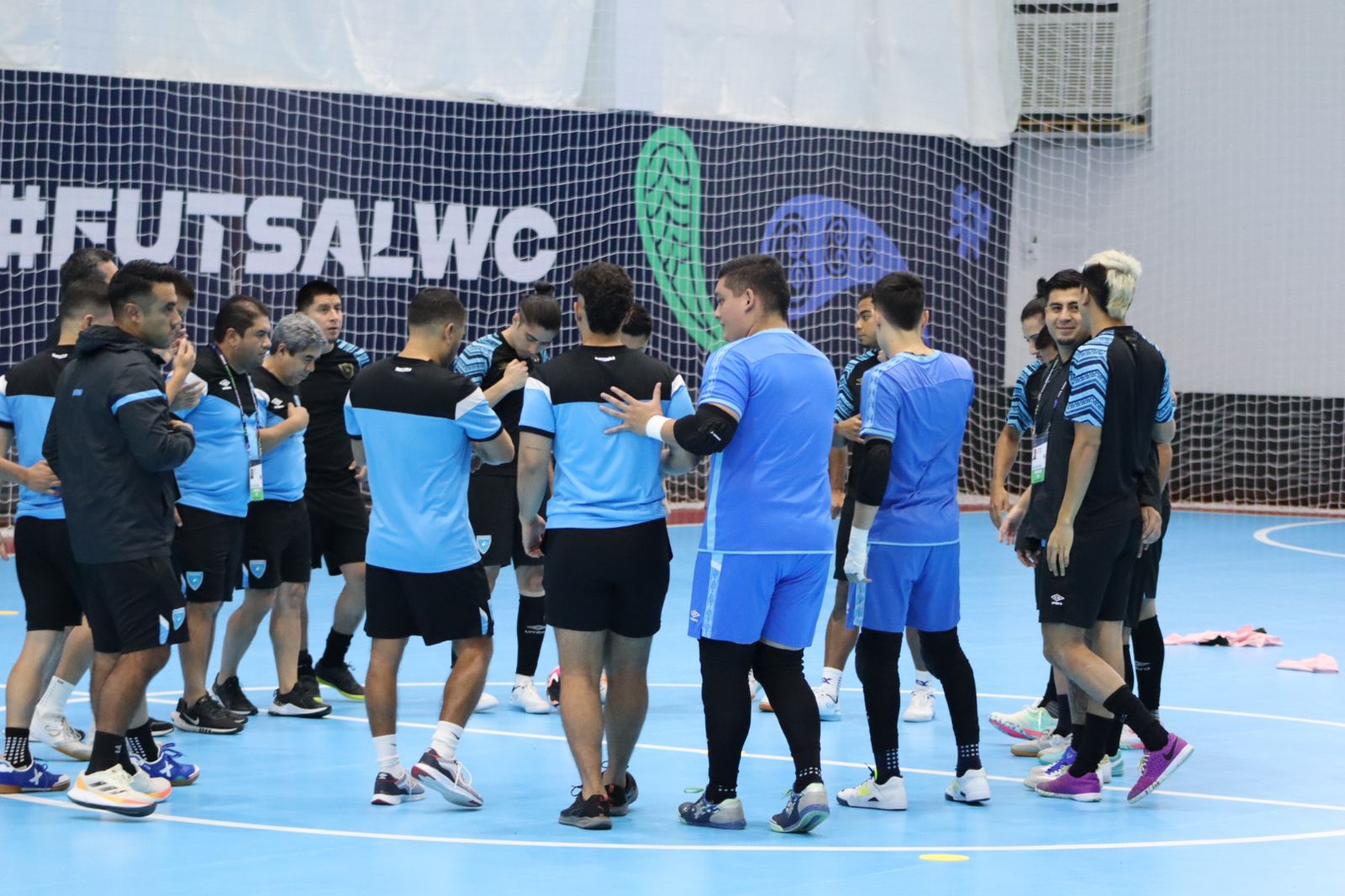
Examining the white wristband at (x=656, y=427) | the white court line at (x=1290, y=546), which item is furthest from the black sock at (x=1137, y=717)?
the white court line at (x=1290, y=546)

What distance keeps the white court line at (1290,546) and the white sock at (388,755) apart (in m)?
12.0

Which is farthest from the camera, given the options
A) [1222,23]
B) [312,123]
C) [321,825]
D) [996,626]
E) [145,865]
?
[1222,23]

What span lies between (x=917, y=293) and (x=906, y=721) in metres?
2.66

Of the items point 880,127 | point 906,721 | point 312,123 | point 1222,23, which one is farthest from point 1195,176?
point 906,721

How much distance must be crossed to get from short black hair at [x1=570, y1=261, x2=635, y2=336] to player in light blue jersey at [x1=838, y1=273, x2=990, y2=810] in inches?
42.7

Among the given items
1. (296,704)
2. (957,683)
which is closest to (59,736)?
(296,704)

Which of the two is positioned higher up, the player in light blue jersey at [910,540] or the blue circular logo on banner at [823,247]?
the blue circular logo on banner at [823,247]

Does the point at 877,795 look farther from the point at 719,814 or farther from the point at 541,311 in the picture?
the point at 541,311

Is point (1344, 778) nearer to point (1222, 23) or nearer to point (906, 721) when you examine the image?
point (906, 721)

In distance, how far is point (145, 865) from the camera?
5598mm

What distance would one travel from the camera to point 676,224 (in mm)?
18172

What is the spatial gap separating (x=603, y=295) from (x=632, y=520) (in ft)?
2.73

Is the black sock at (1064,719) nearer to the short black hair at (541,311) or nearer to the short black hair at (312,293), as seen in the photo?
the short black hair at (541,311)

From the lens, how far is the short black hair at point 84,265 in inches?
270
